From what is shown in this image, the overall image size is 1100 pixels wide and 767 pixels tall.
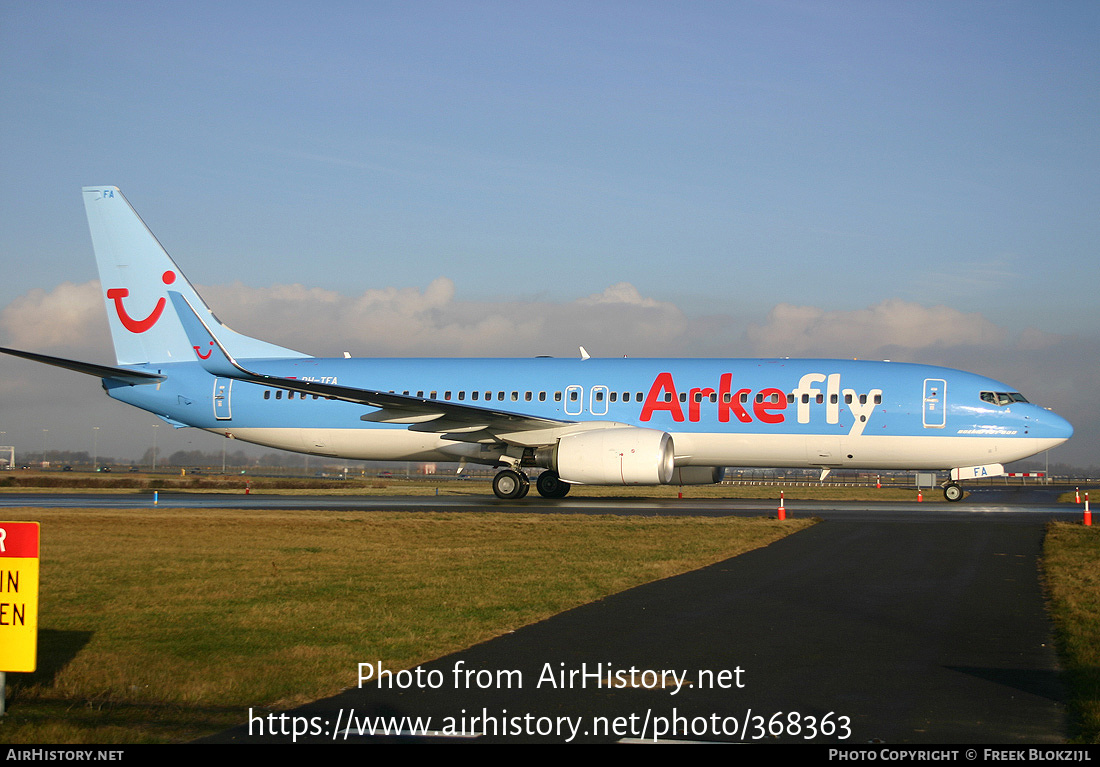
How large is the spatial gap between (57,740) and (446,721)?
227cm

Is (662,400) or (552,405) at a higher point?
(662,400)

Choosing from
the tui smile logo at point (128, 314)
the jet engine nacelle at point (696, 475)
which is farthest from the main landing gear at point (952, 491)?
the tui smile logo at point (128, 314)

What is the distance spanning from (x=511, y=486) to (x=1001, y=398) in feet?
47.8

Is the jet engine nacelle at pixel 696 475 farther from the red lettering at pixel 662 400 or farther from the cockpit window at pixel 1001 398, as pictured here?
the cockpit window at pixel 1001 398

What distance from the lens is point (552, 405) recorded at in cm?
2867

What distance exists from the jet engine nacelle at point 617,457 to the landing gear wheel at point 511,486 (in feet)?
9.30

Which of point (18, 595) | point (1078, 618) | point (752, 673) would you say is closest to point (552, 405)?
point (1078, 618)

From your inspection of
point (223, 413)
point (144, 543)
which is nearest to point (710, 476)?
point (223, 413)

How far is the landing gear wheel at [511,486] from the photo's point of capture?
28.2 metres

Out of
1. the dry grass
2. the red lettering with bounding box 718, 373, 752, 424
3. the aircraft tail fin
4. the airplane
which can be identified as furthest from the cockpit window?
the aircraft tail fin

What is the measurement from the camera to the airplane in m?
26.1

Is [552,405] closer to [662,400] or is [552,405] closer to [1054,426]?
[662,400]

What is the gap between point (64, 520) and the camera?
1980 centimetres

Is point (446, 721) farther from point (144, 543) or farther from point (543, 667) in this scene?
point (144, 543)
